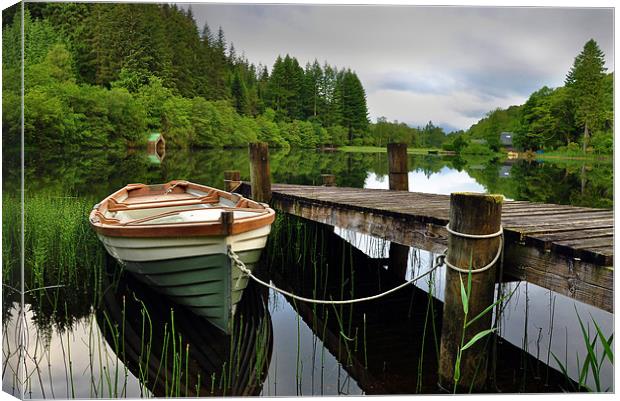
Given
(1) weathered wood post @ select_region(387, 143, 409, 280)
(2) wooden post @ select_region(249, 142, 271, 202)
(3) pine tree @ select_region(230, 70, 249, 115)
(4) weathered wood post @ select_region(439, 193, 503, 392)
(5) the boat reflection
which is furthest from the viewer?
(3) pine tree @ select_region(230, 70, 249, 115)

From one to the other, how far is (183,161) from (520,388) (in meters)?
6.13

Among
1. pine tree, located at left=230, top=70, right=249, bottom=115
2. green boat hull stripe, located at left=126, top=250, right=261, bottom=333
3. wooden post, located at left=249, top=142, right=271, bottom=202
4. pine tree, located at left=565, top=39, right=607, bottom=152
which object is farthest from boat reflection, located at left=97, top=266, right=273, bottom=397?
pine tree, located at left=230, top=70, right=249, bottom=115

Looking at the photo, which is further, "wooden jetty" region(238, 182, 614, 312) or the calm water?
the calm water

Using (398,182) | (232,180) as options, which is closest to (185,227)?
(398,182)

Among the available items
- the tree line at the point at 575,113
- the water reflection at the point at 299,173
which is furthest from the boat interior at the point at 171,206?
the tree line at the point at 575,113

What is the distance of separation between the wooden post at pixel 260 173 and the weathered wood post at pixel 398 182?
1.30m

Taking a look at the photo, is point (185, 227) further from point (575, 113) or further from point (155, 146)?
point (155, 146)

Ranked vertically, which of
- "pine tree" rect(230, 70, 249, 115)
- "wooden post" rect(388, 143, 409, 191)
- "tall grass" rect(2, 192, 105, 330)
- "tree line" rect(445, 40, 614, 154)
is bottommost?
"tall grass" rect(2, 192, 105, 330)

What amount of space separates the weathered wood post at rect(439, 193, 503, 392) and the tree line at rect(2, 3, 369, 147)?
189 cm

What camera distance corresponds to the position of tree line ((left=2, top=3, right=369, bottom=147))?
294cm

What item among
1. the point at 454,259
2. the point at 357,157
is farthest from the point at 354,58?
the point at 357,157

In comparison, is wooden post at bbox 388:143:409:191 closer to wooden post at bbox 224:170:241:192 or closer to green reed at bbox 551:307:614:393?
wooden post at bbox 224:170:241:192

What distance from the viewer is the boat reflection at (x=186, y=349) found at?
3057 mm

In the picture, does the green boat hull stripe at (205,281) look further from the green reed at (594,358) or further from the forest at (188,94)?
the green reed at (594,358)
